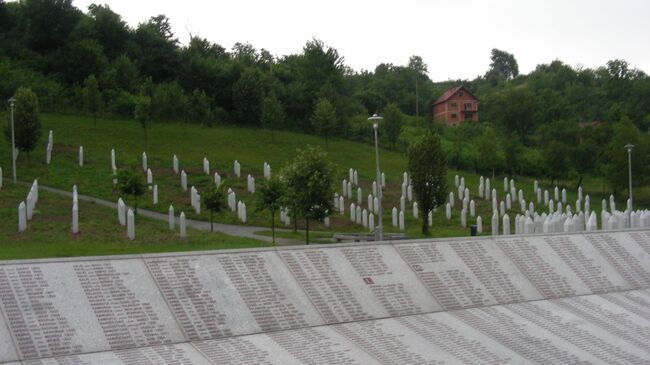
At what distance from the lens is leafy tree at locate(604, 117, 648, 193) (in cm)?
4341

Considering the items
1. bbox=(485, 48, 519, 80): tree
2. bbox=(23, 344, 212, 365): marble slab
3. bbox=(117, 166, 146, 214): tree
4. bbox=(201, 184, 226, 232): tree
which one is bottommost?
bbox=(23, 344, 212, 365): marble slab

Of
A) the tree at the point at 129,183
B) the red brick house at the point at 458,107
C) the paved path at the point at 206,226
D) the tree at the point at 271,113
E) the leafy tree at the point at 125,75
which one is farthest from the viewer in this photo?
the red brick house at the point at 458,107

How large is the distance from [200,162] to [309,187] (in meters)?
16.3

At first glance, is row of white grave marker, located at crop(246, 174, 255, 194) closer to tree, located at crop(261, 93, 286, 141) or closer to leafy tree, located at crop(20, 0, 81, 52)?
tree, located at crop(261, 93, 286, 141)

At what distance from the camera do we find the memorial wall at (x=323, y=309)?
38.3 feet

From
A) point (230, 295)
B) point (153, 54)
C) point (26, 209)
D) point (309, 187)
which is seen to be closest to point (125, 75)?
point (153, 54)

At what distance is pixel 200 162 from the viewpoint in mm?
41312

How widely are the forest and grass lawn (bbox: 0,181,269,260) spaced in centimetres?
1510

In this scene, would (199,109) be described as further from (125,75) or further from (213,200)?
(213,200)

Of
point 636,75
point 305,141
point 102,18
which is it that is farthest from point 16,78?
point 636,75

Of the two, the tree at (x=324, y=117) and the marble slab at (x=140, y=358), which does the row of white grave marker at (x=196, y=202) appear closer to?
the marble slab at (x=140, y=358)

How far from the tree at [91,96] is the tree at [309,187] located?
84.1ft

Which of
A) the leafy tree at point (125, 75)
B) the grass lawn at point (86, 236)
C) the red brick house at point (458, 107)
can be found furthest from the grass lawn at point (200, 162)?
the red brick house at point (458, 107)

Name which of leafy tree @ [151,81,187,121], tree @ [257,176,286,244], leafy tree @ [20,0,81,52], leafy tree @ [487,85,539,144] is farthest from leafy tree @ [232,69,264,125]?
tree @ [257,176,286,244]
